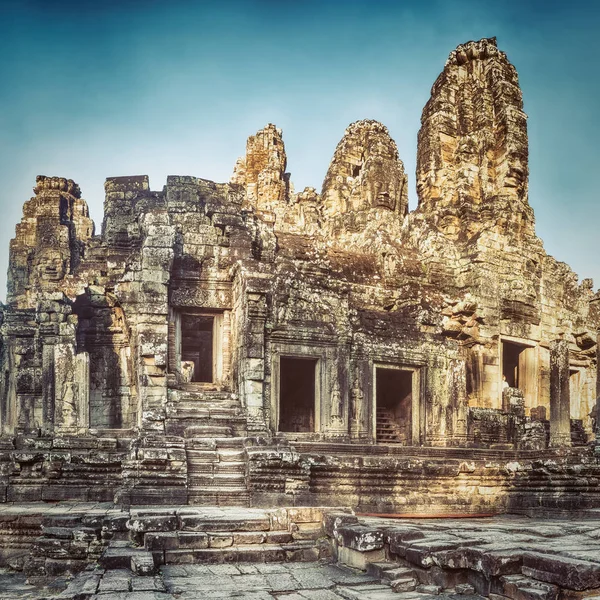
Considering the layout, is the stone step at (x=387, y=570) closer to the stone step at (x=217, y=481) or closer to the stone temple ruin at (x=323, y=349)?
the stone temple ruin at (x=323, y=349)

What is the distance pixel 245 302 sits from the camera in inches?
566

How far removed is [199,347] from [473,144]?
11.5 metres

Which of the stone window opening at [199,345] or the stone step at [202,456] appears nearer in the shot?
the stone step at [202,456]

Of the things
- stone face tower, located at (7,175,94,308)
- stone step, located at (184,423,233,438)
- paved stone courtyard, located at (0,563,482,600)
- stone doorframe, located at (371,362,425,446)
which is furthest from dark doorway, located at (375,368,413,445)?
stone face tower, located at (7,175,94,308)

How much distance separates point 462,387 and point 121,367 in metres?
7.66

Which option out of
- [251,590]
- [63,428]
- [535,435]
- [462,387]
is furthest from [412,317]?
[251,590]

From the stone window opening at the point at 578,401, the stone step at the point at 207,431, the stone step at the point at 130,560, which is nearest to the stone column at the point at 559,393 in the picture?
the stone window opening at the point at 578,401

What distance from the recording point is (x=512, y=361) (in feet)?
75.1

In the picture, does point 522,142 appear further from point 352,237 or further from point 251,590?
point 251,590

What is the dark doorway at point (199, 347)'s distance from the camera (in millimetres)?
18719

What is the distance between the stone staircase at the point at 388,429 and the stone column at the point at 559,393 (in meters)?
4.62

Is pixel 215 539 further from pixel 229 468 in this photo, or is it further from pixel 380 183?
pixel 380 183

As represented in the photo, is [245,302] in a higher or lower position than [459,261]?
lower

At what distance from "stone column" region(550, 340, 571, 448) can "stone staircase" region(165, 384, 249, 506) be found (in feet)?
32.0
